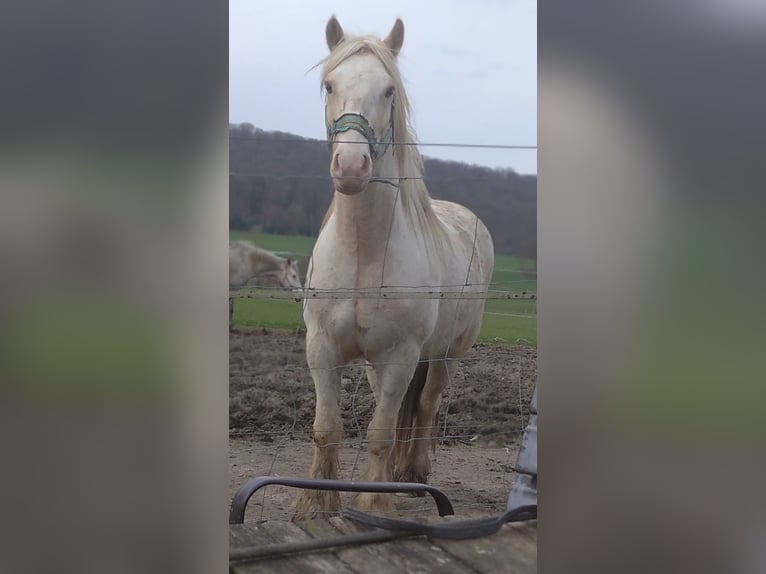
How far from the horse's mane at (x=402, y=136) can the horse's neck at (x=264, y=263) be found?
13 centimetres

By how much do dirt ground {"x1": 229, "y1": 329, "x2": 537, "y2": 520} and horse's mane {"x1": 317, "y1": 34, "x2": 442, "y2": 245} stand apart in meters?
0.34

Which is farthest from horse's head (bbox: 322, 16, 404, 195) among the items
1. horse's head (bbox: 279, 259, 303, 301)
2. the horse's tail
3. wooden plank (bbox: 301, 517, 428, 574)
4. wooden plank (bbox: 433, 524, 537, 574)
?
wooden plank (bbox: 433, 524, 537, 574)

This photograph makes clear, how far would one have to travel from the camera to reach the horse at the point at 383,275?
1.96m

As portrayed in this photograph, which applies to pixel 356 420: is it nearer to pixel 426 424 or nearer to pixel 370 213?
pixel 426 424

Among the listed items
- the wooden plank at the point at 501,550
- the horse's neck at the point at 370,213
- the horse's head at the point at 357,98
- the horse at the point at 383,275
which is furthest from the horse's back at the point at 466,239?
the wooden plank at the point at 501,550

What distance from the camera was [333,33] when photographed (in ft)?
6.31

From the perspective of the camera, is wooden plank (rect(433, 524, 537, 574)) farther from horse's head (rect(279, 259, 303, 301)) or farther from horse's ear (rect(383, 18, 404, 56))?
horse's ear (rect(383, 18, 404, 56))
